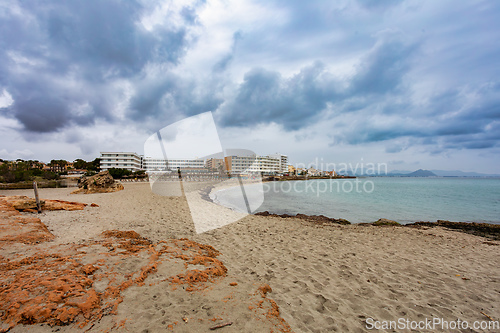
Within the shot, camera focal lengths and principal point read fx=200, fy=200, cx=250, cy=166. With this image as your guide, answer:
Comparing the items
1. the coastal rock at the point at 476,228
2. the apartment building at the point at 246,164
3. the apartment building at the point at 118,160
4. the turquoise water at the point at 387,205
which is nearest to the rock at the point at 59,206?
the apartment building at the point at 246,164

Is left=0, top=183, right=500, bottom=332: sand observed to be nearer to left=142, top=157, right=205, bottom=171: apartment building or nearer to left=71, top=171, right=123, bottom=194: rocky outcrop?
left=142, top=157, right=205, bottom=171: apartment building

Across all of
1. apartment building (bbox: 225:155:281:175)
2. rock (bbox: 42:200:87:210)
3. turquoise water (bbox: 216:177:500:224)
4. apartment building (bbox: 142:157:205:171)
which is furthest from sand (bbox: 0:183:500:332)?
turquoise water (bbox: 216:177:500:224)

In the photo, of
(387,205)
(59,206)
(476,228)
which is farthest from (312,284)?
(387,205)

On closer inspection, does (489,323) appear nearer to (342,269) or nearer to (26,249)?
(342,269)

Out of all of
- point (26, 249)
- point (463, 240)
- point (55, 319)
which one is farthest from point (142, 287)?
point (463, 240)

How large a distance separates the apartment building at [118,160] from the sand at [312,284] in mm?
82954

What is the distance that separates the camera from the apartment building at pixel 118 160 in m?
77.8

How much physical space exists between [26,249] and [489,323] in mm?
9536

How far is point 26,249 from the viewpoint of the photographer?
463 centimetres

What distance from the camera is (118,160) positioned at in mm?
79625

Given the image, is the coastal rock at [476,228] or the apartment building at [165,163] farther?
the coastal rock at [476,228]

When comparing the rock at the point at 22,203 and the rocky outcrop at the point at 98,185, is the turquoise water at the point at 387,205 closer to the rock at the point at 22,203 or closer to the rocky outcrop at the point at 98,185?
the rocky outcrop at the point at 98,185

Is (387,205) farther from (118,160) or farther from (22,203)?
(118,160)

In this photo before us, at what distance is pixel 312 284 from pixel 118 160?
9254 centimetres
